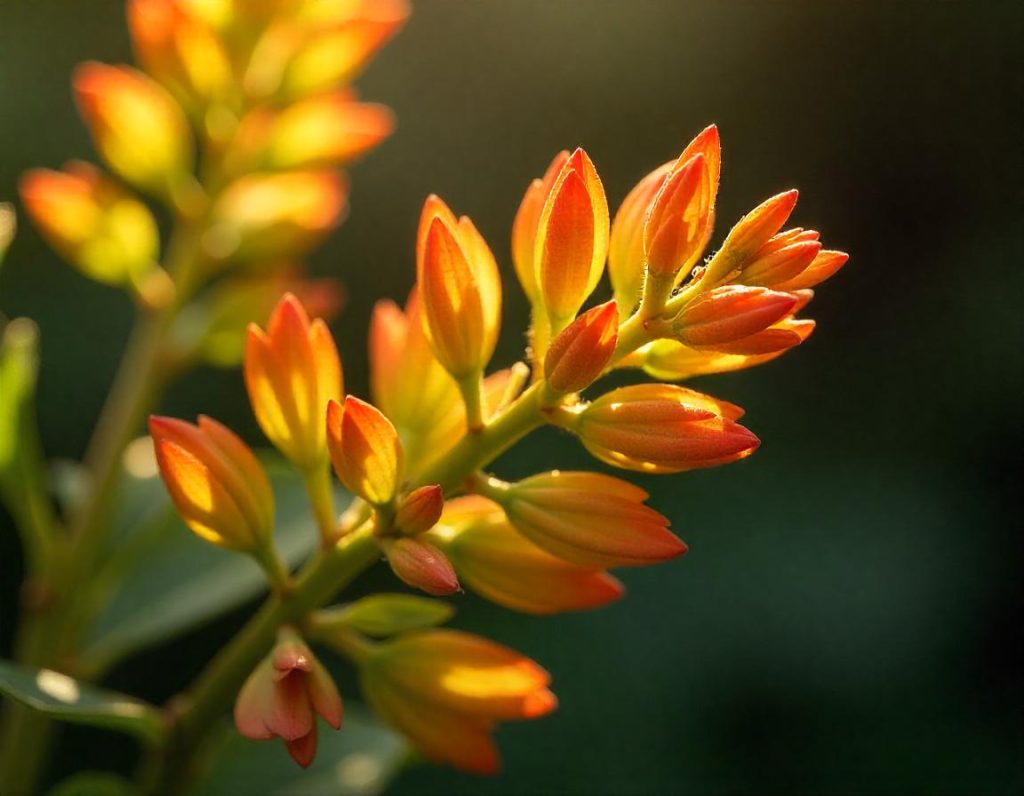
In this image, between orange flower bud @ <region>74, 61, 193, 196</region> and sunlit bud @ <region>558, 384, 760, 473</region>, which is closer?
sunlit bud @ <region>558, 384, 760, 473</region>

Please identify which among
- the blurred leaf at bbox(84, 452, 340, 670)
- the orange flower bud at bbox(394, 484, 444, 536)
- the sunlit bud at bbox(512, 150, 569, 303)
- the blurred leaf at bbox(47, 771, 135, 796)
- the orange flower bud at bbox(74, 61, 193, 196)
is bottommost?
the blurred leaf at bbox(47, 771, 135, 796)

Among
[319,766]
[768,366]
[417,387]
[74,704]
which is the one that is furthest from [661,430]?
[768,366]

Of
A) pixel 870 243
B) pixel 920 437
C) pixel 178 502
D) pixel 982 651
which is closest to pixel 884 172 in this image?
pixel 870 243

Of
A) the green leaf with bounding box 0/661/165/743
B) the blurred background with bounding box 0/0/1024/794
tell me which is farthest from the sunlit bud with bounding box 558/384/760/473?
the blurred background with bounding box 0/0/1024/794

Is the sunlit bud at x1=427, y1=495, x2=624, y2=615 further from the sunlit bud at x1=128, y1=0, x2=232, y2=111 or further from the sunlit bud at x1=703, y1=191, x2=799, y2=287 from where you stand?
the sunlit bud at x1=128, y1=0, x2=232, y2=111

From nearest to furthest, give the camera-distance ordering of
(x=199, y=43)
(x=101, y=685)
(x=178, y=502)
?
1. (x=178, y=502)
2. (x=199, y=43)
3. (x=101, y=685)

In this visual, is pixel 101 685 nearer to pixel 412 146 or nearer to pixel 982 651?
pixel 412 146
